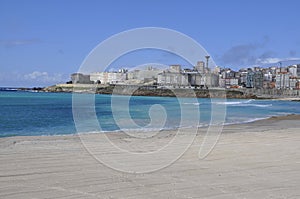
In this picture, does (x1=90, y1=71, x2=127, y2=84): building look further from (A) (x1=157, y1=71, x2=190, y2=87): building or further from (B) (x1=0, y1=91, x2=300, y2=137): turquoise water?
(A) (x1=157, y1=71, x2=190, y2=87): building

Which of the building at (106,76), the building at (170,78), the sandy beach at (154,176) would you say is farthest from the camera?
the building at (170,78)

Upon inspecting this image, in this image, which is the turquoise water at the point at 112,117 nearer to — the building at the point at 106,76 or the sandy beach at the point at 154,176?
the building at the point at 106,76

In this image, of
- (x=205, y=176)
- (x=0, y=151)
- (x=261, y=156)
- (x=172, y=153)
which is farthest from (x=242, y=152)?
(x=0, y=151)

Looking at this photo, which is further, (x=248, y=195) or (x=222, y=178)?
(x=222, y=178)

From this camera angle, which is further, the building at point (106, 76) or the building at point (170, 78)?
the building at point (170, 78)

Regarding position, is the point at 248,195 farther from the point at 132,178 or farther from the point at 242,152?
the point at 242,152

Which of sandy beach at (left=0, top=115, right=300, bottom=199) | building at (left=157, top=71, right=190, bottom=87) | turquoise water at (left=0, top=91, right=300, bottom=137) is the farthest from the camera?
building at (left=157, top=71, right=190, bottom=87)

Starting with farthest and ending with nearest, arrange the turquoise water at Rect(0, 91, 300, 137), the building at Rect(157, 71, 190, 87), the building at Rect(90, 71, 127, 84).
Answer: the building at Rect(157, 71, 190, 87)
the building at Rect(90, 71, 127, 84)
the turquoise water at Rect(0, 91, 300, 137)

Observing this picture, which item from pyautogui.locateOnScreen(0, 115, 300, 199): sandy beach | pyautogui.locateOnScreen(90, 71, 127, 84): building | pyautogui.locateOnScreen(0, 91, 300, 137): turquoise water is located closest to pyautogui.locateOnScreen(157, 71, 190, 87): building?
pyautogui.locateOnScreen(90, 71, 127, 84): building

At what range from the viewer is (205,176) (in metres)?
8.66

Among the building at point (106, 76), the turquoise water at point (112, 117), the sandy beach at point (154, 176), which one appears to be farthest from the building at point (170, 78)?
the sandy beach at point (154, 176)

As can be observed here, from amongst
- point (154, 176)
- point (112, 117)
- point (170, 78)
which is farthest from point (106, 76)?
point (154, 176)

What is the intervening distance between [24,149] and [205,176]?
6.22 meters

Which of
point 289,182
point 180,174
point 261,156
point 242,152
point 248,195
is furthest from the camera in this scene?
point 242,152
